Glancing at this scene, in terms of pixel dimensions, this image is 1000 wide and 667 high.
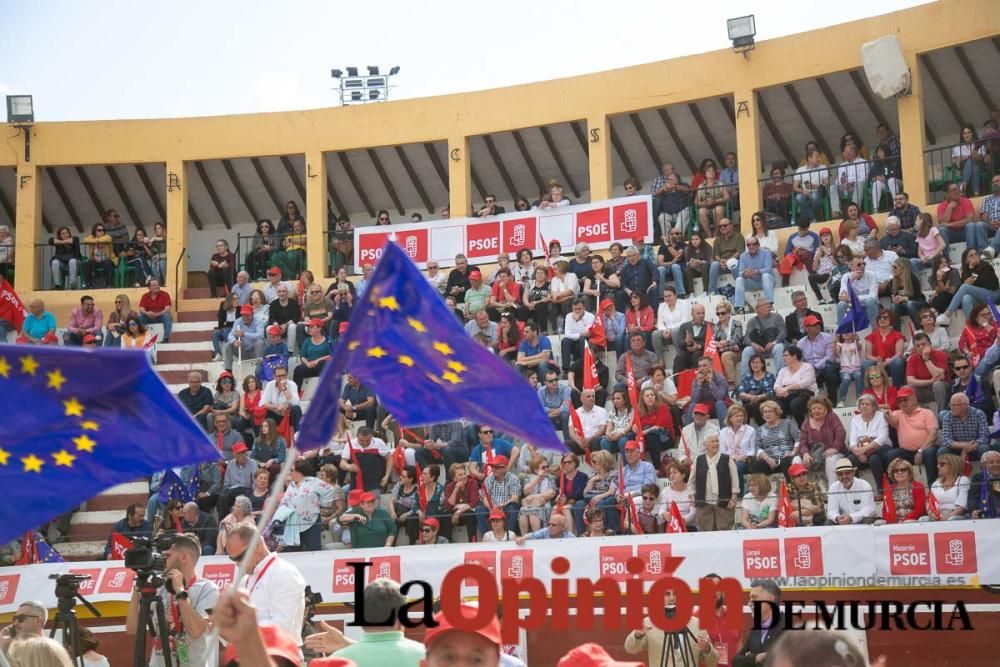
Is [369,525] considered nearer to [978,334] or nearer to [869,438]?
[869,438]

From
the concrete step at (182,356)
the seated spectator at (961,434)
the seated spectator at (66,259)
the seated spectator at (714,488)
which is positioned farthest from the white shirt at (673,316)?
the seated spectator at (66,259)

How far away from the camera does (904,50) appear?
70.6 ft

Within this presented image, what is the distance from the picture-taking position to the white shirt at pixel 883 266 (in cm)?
1722

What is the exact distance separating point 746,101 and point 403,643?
18318 millimetres

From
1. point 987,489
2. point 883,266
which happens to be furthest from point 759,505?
point 883,266

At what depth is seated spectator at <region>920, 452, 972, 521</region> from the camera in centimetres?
1258

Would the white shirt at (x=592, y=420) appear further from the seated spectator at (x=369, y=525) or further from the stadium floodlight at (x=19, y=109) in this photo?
the stadium floodlight at (x=19, y=109)

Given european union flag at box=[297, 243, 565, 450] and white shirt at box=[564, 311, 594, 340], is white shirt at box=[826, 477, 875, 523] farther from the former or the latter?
european union flag at box=[297, 243, 565, 450]

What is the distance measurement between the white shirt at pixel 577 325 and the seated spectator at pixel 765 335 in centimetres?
226

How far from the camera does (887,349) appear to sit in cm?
1587

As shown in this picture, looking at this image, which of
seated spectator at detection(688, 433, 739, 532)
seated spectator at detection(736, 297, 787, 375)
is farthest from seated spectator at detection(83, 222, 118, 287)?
seated spectator at detection(688, 433, 739, 532)

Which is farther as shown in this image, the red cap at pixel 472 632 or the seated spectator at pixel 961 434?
the seated spectator at pixel 961 434

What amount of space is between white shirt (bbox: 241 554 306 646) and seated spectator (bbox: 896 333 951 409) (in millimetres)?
9616

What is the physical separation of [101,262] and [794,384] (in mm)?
13966
